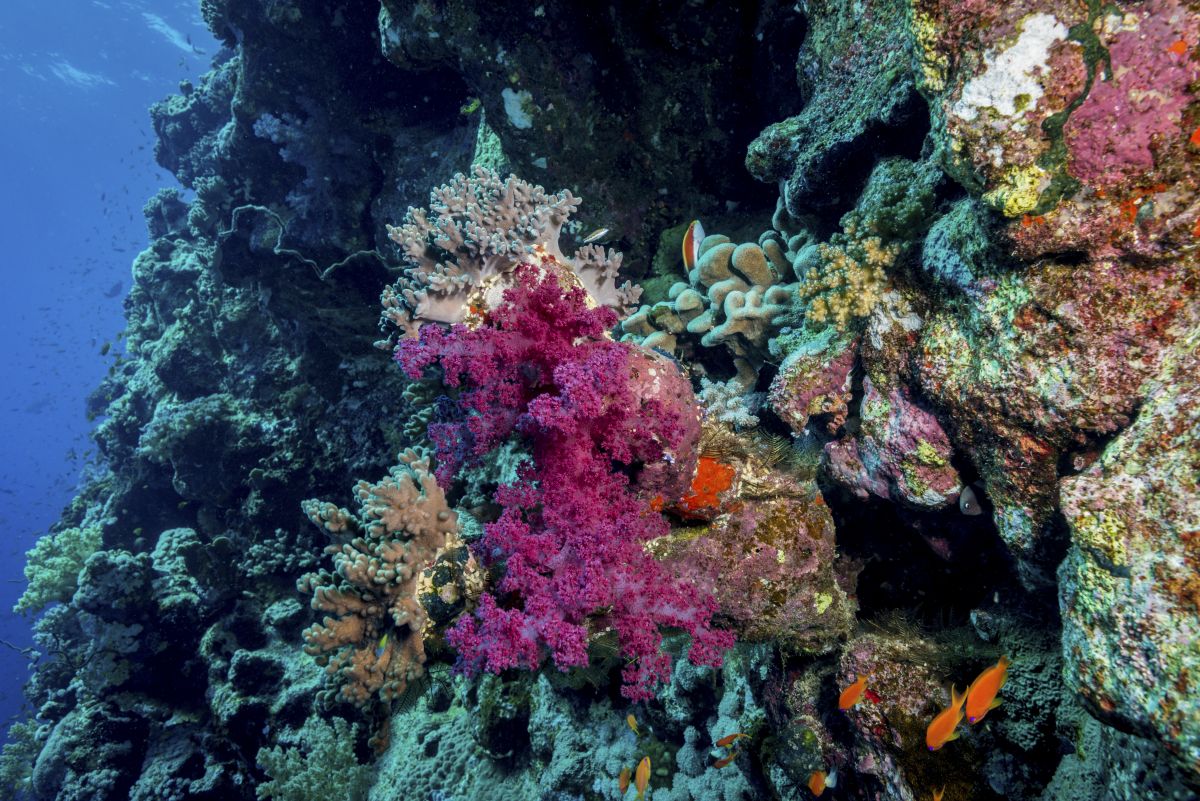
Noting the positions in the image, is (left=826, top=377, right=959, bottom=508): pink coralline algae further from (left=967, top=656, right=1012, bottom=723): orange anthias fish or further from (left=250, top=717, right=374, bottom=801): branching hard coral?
(left=250, top=717, right=374, bottom=801): branching hard coral

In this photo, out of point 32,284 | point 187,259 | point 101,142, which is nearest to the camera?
point 187,259

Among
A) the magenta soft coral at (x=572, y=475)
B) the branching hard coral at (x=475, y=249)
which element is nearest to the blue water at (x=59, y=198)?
the branching hard coral at (x=475, y=249)

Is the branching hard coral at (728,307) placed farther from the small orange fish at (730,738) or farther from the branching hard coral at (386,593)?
the small orange fish at (730,738)

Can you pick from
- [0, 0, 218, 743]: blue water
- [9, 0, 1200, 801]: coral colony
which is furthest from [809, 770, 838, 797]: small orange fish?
[0, 0, 218, 743]: blue water

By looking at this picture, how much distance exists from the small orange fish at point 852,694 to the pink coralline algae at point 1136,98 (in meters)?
2.42

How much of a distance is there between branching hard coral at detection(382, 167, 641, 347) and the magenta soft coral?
0.93 ft

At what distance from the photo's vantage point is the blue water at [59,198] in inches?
1829

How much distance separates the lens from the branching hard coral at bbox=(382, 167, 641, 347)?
3.20 metres

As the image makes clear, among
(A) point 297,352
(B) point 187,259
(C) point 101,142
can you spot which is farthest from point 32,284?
(A) point 297,352

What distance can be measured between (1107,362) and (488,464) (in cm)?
369

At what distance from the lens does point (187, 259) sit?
480 inches

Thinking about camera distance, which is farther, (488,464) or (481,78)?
(481,78)

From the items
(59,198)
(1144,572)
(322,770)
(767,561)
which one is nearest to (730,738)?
(767,561)

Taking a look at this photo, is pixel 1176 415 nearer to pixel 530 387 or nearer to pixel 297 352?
pixel 530 387
